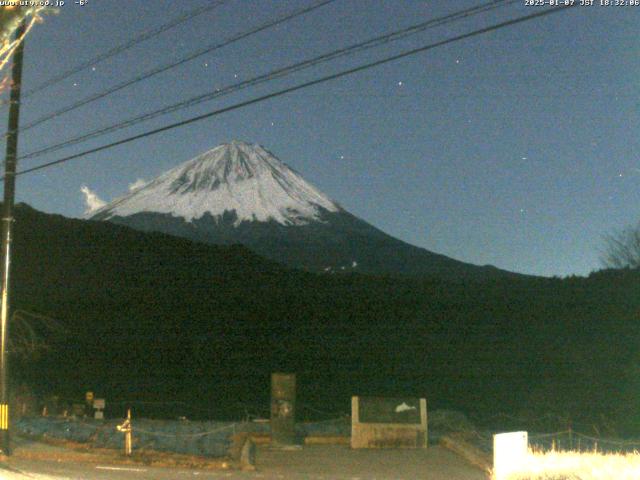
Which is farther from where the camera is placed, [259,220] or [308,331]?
[259,220]

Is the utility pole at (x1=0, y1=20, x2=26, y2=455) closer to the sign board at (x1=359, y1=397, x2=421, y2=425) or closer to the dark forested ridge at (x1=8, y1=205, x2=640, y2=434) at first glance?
the sign board at (x1=359, y1=397, x2=421, y2=425)

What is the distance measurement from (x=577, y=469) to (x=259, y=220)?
146 metres

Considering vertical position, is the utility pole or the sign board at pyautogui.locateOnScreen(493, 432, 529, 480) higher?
the utility pole

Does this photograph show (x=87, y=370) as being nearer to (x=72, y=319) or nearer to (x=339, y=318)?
(x=72, y=319)

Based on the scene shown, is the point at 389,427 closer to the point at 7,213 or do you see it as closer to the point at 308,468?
the point at 308,468

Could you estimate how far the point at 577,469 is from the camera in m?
12.7

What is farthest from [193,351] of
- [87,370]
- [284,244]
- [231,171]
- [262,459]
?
[231,171]

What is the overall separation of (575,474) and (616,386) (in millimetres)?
43535

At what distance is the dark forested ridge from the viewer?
52500 mm

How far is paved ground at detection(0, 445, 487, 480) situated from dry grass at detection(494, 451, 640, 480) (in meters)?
1.67

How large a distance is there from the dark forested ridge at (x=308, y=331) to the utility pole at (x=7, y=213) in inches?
987

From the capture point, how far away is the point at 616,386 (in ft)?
173

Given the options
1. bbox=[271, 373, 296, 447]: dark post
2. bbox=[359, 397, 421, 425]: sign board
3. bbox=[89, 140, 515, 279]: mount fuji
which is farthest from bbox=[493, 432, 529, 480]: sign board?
bbox=[89, 140, 515, 279]: mount fuji

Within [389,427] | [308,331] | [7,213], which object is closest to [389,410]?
[389,427]
